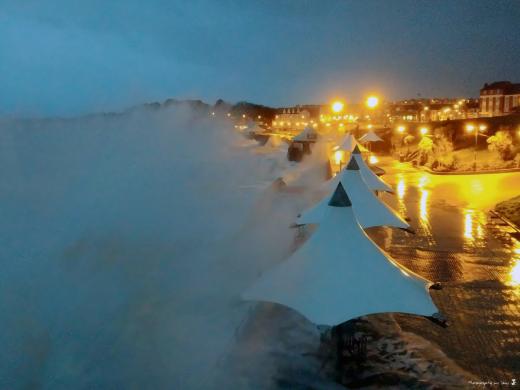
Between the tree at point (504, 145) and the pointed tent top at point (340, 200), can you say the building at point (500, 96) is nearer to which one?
the tree at point (504, 145)

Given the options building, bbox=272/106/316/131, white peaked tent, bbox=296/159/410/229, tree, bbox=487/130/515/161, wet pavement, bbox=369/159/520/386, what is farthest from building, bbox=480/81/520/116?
white peaked tent, bbox=296/159/410/229

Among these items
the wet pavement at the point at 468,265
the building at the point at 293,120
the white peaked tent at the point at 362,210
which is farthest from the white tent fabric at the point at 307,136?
the building at the point at 293,120

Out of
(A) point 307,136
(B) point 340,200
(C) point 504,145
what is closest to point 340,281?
(B) point 340,200

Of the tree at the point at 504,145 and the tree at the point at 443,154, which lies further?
the tree at the point at 443,154

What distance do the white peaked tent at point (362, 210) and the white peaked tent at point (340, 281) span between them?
2.89 metres

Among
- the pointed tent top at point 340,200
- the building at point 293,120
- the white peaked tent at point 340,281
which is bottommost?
the white peaked tent at point 340,281

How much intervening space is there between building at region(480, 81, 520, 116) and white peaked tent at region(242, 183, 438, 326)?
61.0 m

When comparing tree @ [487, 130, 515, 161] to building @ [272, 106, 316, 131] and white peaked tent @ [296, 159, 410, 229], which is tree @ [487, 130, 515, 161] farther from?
building @ [272, 106, 316, 131]

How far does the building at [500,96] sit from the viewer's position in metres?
60.6

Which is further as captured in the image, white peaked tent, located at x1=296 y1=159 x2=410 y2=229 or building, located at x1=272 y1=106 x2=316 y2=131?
building, located at x1=272 y1=106 x2=316 y2=131

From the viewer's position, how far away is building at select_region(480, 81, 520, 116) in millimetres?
60625

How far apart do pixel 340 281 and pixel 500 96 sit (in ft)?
212

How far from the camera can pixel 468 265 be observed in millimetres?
10914

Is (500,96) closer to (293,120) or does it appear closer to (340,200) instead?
(293,120)
